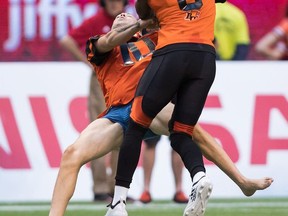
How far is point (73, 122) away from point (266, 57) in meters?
2.25

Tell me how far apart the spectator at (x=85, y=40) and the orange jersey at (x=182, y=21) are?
12.4 ft

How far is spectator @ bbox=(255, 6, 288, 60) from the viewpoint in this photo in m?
12.9

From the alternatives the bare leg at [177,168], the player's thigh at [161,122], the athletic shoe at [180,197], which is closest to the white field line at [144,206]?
the athletic shoe at [180,197]

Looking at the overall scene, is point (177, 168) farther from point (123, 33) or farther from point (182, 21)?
point (182, 21)

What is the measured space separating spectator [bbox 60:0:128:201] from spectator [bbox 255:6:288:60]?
203 cm

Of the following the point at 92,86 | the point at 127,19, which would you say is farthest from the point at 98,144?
the point at 92,86

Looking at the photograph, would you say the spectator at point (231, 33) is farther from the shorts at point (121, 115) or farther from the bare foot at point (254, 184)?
the shorts at point (121, 115)

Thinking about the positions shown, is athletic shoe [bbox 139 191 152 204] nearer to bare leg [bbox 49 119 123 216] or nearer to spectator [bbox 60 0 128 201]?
spectator [bbox 60 0 128 201]

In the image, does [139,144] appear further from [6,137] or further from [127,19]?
[6,137]

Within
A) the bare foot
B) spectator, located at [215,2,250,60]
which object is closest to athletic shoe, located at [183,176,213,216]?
the bare foot

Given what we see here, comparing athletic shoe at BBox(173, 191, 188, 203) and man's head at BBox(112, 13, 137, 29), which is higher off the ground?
man's head at BBox(112, 13, 137, 29)

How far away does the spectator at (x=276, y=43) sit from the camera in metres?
12.9

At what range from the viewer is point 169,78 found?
7.62m

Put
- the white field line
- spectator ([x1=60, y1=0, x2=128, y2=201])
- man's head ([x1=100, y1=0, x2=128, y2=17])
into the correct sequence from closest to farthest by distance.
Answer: the white field line
man's head ([x1=100, y1=0, x2=128, y2=17])
spectator ([x1=60, y1=0, x2=128, y2=201])
